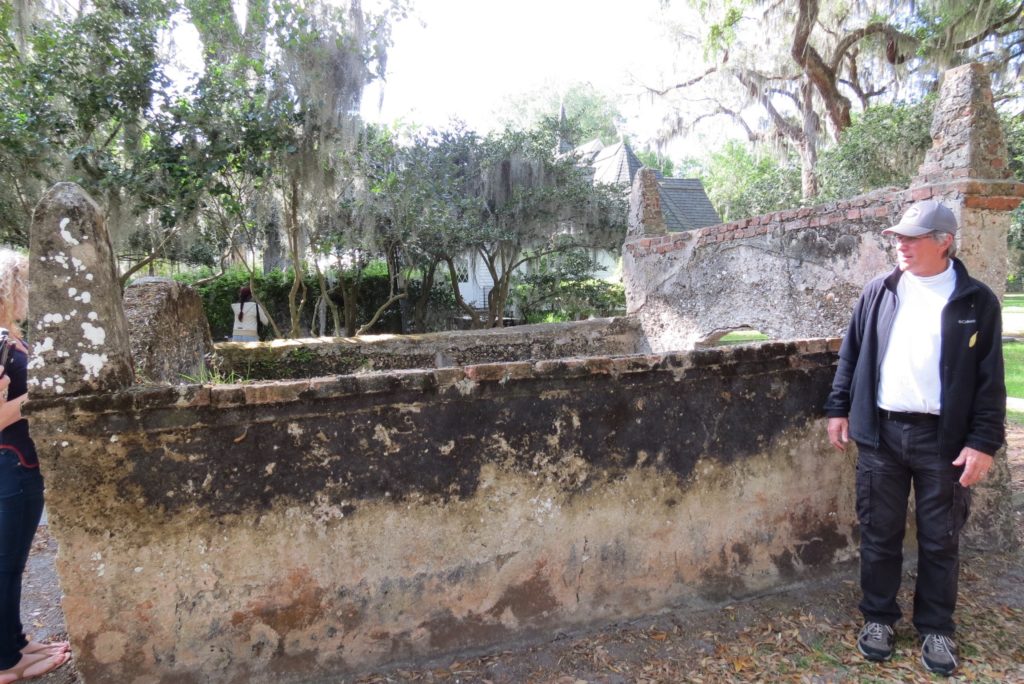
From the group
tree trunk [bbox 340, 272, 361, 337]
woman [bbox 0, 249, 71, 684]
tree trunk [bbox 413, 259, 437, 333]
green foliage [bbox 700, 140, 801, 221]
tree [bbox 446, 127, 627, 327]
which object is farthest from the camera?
green foliage [bbox 700, 140, 801, 221]

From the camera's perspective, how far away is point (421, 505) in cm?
277

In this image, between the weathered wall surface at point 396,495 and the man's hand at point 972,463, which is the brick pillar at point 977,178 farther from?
the man's hand at point 972,463

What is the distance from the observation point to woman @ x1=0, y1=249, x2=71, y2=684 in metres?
2.69

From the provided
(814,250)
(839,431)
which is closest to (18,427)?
(839,431)

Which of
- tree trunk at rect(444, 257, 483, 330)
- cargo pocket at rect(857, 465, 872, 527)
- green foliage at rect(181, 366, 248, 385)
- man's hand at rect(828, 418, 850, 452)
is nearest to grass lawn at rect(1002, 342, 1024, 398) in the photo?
man's hand at rect(828, 418, 850, 452)

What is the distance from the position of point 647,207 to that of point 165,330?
5893mm

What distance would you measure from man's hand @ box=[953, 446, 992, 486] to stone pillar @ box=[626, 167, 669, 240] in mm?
5762

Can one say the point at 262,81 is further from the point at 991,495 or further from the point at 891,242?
the point at 991,495

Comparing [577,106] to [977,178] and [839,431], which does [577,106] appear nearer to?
[977,178]

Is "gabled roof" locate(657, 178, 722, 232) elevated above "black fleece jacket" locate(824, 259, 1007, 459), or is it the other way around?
"gabled roof" locate(657, 178, 722, 232)

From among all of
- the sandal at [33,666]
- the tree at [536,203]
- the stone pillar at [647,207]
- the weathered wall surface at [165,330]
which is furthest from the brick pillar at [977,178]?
the tree at [536,203]

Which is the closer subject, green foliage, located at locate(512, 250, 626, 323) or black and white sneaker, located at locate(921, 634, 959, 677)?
black and white sneaker, located at locate(921, 634, 959, 677)

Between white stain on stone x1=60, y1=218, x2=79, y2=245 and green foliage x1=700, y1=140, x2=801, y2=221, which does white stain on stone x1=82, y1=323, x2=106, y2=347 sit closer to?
white stain on stone x1=60, y1=218, x2=79, y2=245

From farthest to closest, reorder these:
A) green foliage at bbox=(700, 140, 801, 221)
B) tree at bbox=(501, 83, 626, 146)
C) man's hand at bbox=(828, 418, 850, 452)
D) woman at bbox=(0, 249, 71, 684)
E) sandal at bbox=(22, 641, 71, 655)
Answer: tree at bbox=(501, 83, 626, 146) → green foliage at bbox=(700, 140, 801, 221) → man's hand at bbox=(828, 418, 850, 452) → sandal at bbox=(22, 641, 71, 655) → woman at bbox=(0, 249, 71, 684)
